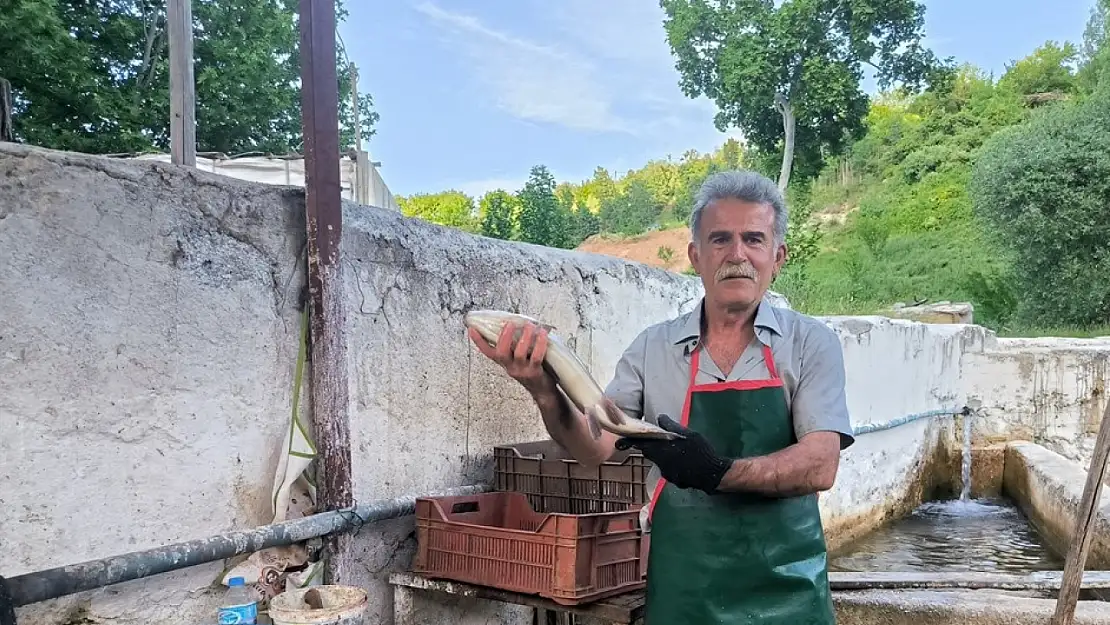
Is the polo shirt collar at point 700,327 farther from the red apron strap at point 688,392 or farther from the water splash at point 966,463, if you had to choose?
the water splash at point 966,463

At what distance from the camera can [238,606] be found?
2479 mm

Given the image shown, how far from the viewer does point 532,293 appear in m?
4.09

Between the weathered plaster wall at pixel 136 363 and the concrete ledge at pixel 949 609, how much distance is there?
2.85 m

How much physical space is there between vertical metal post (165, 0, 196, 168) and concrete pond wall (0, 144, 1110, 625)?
678mm

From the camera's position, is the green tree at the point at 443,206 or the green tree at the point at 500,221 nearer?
the green tree at the point at 500,221

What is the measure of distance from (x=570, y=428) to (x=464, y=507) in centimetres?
126

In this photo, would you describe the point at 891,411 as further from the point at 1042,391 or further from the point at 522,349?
the point at 522,349

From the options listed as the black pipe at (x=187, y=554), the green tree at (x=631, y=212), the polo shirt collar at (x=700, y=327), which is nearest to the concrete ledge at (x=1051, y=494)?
the polo shirt collar at (x=700, y=327)

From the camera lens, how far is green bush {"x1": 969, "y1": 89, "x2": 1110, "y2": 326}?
17406 mm

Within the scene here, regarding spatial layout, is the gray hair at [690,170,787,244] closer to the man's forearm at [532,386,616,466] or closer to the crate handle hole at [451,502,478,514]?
the man's forearm at [532,386,616,466]

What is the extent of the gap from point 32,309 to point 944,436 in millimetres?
11897

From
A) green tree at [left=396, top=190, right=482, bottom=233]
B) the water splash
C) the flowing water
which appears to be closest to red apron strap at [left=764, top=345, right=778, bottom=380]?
the flowing water

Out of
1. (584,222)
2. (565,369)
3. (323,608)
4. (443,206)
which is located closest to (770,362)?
(565,369)

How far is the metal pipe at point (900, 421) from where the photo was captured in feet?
26.6
